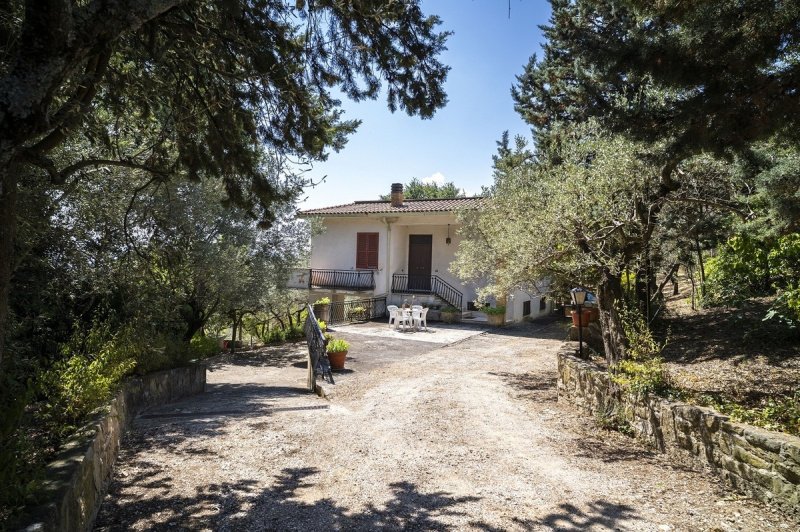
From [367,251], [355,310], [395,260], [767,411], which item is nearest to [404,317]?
[355,310]

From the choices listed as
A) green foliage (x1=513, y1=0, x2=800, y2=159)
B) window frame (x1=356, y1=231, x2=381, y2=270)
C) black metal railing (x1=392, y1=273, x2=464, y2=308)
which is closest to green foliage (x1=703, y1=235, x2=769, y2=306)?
green foliage (x1=513, y1=0, x2=800, y2=159)

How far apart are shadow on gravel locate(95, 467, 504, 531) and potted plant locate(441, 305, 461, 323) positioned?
13.6 m

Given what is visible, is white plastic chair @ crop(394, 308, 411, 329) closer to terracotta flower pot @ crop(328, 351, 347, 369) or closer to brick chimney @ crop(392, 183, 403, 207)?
terracotta flower pot @ crop(328, 351, 347, 369)

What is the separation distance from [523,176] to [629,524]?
7.18 meters

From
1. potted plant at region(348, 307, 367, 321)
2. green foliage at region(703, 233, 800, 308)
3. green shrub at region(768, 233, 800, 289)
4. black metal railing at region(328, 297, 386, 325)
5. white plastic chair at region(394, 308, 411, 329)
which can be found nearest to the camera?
green shrub at region(768, 233, 800, 289)

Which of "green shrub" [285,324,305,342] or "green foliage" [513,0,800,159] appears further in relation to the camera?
"green shrub" [285,324,305,342]

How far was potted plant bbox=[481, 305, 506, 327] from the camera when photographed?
16141 millimetres

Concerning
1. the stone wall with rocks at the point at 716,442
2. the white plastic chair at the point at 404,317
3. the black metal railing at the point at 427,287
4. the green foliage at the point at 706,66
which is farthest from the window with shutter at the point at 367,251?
the green foliage at the point at 706,66

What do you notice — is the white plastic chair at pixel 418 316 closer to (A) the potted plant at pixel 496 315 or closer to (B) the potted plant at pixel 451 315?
(B) the potted plant at pixel 451 315

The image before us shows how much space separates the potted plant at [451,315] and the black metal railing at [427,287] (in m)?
0.75

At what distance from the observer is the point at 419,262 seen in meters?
19.8

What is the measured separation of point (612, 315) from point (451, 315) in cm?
1050

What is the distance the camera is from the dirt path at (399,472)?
3.21 meters

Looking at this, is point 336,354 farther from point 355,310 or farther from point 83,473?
point 355,310
